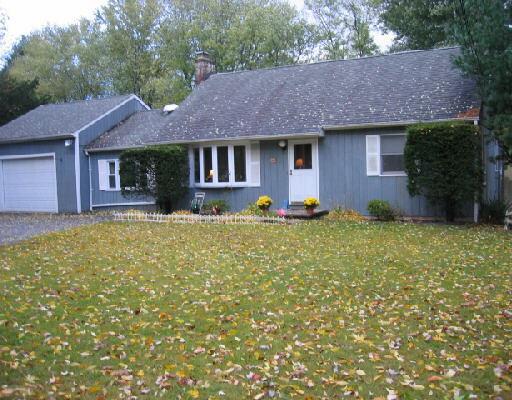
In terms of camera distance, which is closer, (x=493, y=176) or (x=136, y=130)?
(x=493, y=176)

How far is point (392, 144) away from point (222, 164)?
19.6 ft

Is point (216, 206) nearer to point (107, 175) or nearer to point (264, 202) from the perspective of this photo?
point (264, 202)

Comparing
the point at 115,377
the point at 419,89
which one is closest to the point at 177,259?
the point at 115,377

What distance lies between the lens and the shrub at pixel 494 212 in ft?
45.9

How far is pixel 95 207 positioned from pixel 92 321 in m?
16.3

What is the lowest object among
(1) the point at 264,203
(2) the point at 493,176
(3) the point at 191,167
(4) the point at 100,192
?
(1) the point at 264,203

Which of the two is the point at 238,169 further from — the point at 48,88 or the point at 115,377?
the point at 48,88

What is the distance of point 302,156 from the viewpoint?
16719mm

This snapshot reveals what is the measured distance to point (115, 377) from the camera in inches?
170

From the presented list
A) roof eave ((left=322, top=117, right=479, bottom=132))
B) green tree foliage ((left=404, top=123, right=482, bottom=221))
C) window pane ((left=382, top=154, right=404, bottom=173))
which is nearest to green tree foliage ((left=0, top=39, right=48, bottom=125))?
roof eave ((left=322, top=117, right=479, bottom=132))

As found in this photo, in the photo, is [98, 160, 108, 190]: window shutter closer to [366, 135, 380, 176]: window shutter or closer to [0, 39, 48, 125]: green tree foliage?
[0, 39, 48, 125]: green tree foliage

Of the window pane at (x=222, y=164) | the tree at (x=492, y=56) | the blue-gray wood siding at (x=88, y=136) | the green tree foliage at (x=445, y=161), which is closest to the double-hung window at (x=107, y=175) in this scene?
the blue-gray wood siding at (x=88, y=136)

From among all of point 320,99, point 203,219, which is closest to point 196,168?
point 203,219

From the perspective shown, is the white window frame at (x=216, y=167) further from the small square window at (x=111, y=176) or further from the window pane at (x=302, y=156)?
the small square window at (x=111, y=176)
